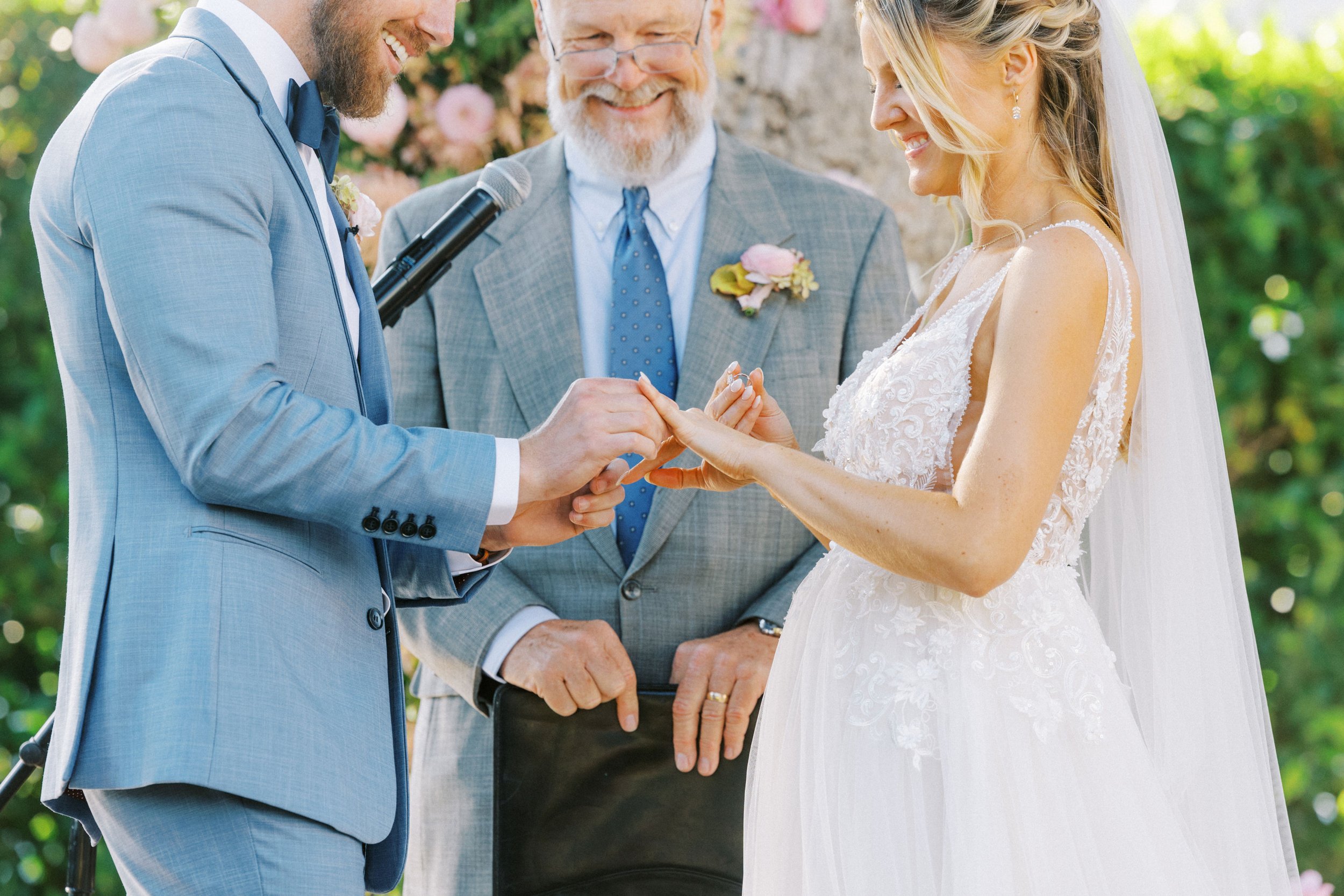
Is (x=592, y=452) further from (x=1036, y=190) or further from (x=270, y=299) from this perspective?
(x=1036, y=190)

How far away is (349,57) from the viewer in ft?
7.56

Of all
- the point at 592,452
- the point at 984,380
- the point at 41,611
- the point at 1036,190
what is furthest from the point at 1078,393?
the point at 41,611

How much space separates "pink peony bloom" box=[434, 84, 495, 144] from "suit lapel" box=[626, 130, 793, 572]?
99 cm

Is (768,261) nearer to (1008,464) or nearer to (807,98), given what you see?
(1008,464)

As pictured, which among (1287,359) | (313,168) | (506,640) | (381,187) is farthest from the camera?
(1287,359)

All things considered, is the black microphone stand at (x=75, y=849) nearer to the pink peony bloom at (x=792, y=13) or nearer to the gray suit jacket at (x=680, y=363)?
the gray suit jacket at (x=680, y=363)

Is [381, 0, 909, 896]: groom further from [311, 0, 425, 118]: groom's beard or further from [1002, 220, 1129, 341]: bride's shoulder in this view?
[1002, 220, 1129, 341]: bride's shoulder

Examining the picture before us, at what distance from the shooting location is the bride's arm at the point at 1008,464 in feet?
6.74

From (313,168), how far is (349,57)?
0.21 metres

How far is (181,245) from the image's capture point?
185 cm

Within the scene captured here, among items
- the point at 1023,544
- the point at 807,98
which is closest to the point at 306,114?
the point at 1023,544

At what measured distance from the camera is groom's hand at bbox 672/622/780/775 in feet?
9.24

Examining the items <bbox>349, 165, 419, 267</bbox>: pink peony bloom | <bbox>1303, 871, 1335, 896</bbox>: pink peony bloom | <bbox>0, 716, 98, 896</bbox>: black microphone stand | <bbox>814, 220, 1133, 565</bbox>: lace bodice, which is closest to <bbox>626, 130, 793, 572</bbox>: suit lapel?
<bbox>814, 220, 1133, 565</bbox>: lace bodice

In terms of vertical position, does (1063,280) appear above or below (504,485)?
above
